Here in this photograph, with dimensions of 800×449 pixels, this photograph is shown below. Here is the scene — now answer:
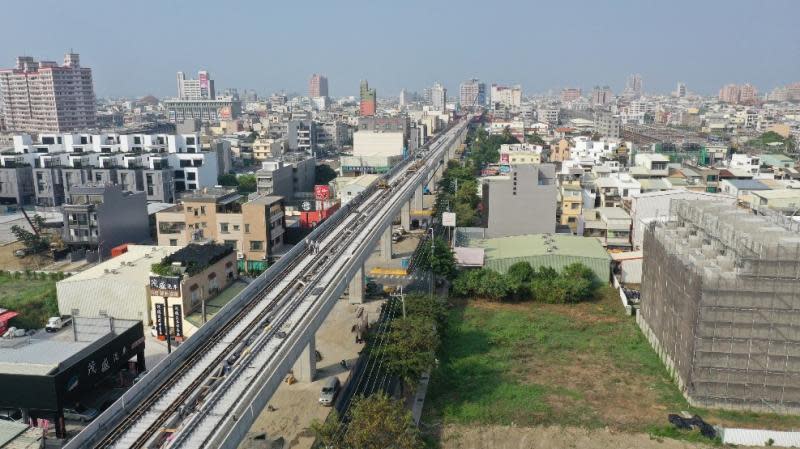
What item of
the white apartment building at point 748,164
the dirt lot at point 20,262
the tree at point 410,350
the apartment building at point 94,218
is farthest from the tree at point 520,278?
the white apartment building at point 748,164

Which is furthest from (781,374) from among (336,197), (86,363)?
(336,197)

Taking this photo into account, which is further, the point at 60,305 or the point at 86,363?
the point at 60,305

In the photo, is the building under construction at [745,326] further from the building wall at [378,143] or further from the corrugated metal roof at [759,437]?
the building wall at [378,143]

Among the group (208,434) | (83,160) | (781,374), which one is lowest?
(781,374)

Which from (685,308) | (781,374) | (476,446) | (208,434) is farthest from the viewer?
(685,308)

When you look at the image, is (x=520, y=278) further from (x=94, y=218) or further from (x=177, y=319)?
(x=94, y=218)

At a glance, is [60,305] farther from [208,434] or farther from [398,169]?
[398,169]

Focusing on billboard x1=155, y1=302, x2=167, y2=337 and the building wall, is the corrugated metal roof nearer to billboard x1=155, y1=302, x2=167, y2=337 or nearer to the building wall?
Answer: billboard x1=155, y1=302, x2=167, y2=337
